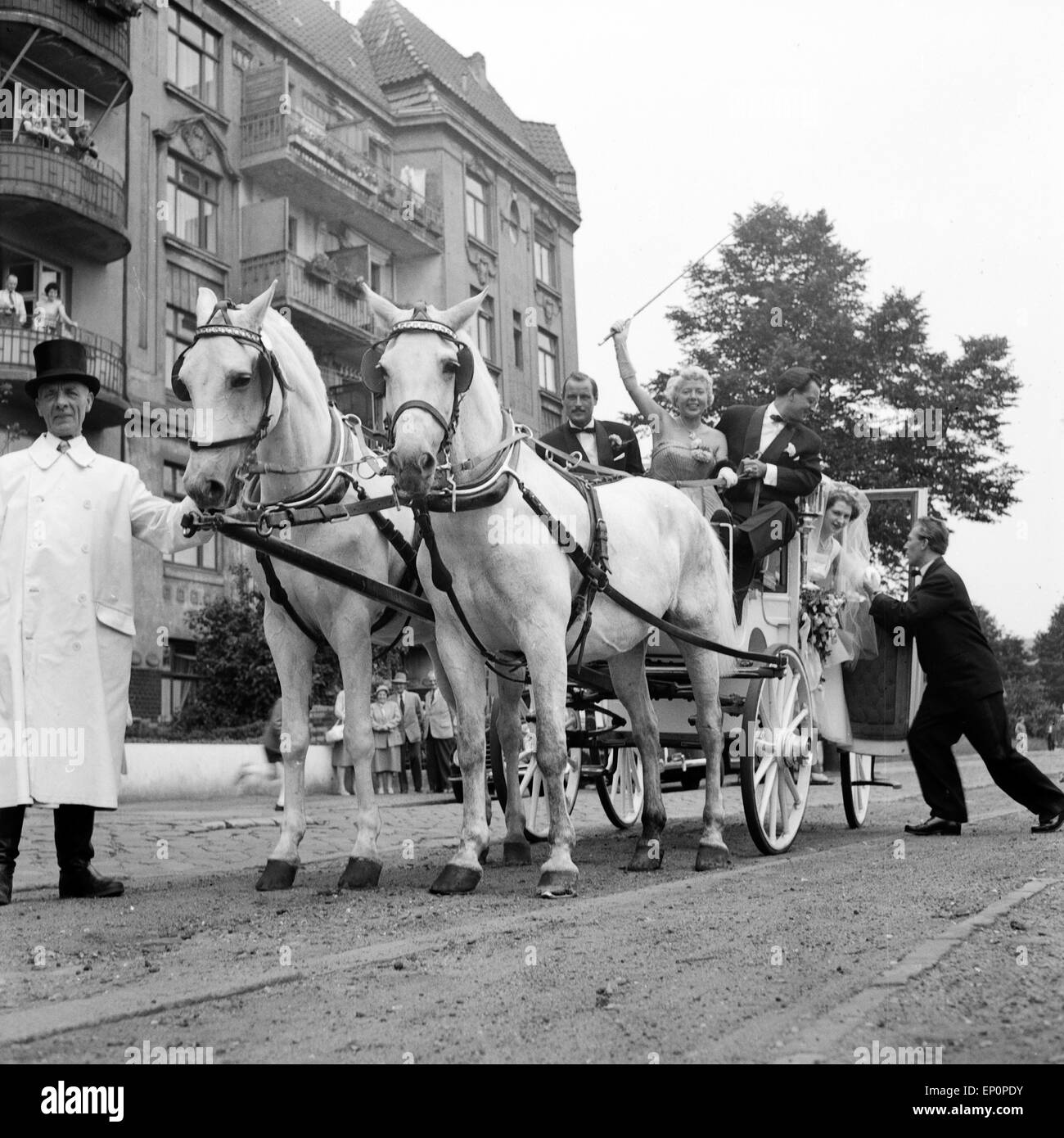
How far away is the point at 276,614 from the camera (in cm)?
715

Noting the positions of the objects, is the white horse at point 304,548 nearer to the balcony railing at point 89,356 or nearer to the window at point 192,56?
the balcony railing at point 89,356

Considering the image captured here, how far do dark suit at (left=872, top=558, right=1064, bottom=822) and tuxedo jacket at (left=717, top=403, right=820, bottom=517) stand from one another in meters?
1.22

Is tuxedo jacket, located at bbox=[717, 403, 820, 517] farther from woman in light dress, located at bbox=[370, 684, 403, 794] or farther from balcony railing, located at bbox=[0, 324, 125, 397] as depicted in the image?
balcony railing, located at bbox=[0, 324, 125, 397]

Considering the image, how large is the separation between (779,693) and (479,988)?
16.7ft

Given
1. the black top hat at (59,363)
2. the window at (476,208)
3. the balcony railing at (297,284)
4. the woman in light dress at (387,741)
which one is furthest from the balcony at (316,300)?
the black top hat at (59,363)

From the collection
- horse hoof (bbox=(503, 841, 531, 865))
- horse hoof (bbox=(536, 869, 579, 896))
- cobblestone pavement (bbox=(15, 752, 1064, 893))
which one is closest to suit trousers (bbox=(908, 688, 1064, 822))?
cobblestone pavement (bbox=(15, 752, 1064, 893))

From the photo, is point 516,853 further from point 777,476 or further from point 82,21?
point 82,21

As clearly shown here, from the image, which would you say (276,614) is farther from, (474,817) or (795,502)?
(795,502)

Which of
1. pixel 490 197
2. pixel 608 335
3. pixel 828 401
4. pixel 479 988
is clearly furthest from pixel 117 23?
pixel 479 988

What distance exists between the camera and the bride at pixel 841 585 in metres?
10.1

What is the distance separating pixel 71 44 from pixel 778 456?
18726mm

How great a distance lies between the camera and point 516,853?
8312 millimetres

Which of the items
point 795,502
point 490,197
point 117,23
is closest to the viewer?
point 795,502
